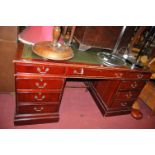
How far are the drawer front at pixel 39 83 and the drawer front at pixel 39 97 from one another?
0.32 feet

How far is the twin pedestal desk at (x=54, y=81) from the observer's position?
55.6 inches

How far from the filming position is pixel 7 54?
182cm

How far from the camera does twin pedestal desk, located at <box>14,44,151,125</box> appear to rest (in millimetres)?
1411

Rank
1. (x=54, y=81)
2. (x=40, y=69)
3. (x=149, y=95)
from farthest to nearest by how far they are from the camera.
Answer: (x=149, y=95) → (x=54, y=81) → (x=40, y=69)

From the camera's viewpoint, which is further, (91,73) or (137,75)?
(137,75)

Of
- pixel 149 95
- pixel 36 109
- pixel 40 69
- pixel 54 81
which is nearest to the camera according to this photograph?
pixel 40 69

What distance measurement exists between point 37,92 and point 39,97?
77mm

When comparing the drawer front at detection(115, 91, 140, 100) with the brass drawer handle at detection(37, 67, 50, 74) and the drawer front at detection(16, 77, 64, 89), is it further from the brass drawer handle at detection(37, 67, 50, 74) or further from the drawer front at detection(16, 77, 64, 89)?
the brass drawer handle at detection(37, 67, 50, 74)

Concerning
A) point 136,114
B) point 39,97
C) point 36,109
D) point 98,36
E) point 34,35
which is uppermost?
point 98,36

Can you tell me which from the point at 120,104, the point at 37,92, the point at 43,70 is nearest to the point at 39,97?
the point at 37,92

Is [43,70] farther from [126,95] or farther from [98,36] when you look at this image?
[126,95]

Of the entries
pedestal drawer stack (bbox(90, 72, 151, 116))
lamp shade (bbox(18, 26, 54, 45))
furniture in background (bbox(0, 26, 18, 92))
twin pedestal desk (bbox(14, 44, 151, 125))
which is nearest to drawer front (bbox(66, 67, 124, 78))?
twin pedestal desk (bbox(14, 44, 151, 125))
